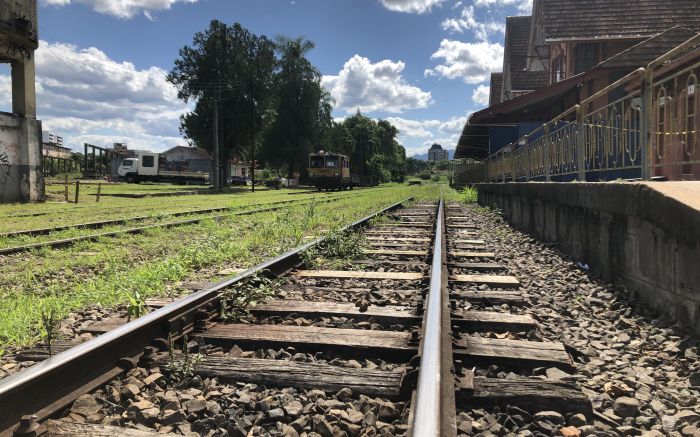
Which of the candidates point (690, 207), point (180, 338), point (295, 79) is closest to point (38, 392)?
point (180, 338)

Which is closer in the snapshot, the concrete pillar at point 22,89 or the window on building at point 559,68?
the concrete pillar at point 22,89

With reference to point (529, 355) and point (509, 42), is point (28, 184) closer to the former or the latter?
point (529, 355)

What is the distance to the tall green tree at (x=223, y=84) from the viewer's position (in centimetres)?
4561

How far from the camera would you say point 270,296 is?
448 centimetres

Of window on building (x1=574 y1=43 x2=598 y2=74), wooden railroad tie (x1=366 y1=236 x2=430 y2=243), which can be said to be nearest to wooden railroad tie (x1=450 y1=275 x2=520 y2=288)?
wooden railroad tie (x1=366 y1=236 x2=430 y2=243)

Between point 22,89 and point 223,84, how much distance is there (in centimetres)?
2612

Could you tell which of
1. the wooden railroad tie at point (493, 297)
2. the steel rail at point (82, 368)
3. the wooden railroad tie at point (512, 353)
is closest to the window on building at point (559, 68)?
the wooden railroad tie at point (493, 297)

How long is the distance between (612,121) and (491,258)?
7.42ft

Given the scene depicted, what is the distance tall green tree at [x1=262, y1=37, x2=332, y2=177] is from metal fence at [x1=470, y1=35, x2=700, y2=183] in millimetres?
50815

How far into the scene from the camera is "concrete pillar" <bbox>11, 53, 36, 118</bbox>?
19.9m

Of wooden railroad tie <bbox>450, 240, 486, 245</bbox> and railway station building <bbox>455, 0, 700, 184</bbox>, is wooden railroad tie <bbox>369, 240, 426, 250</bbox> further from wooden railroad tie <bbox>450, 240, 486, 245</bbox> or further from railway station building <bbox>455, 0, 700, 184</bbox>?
railway station building <bbox>455, 0, 700, 184</bbox>

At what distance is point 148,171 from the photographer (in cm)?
5388

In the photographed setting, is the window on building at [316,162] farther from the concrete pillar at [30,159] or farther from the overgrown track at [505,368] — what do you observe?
the overgrown track at [505,368]

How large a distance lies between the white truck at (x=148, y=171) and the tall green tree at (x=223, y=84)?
27.8 feet
